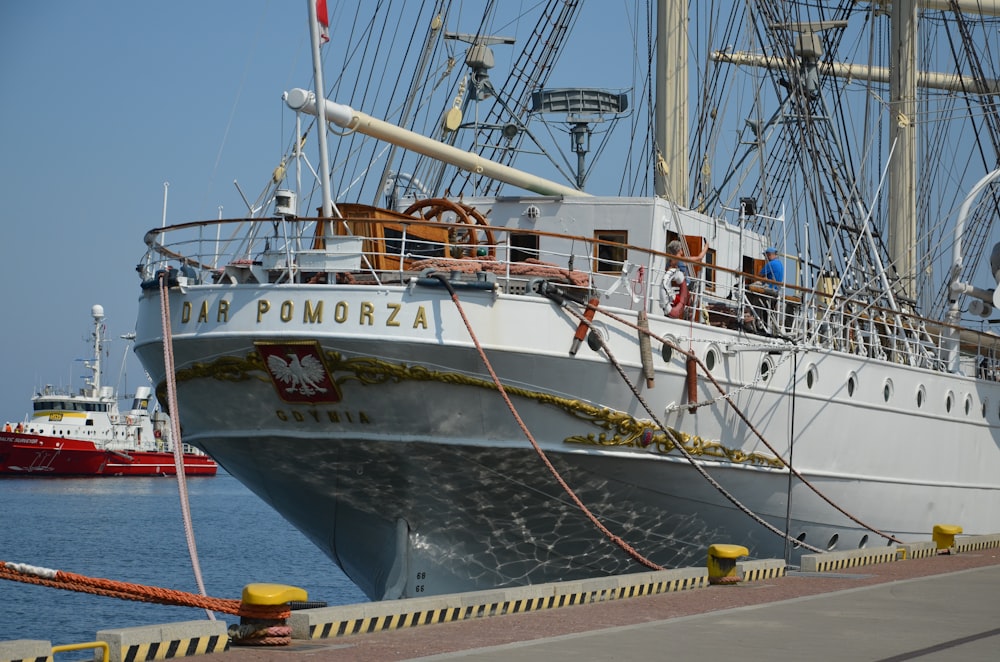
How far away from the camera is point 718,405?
17.8 metres

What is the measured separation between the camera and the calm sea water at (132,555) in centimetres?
2592

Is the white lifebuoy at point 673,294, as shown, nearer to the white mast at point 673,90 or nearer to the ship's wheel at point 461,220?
the ship's wheel at point 461,220

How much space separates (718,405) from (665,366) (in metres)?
1.25

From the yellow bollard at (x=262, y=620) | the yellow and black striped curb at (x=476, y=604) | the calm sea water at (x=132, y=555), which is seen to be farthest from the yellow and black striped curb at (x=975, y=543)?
the yellow bollard at (x=262, y=620)

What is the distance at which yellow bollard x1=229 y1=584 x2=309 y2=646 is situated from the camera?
10094 mm

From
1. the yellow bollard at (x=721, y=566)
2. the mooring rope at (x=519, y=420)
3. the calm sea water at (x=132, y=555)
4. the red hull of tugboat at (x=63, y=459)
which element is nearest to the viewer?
the yellow bollard at (x=721, y=566)

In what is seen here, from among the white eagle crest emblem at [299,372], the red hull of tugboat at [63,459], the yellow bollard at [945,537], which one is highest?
the white eagle crest emblem at [299,372]

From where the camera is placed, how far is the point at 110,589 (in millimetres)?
10461

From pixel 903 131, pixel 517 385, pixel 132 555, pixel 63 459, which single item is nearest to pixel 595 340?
pixel 517 385

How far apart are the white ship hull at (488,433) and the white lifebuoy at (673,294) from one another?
285mm

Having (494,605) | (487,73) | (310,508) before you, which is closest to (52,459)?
(487,73)

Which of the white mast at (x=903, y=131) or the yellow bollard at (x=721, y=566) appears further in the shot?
the white mast at (x=903, y=131)

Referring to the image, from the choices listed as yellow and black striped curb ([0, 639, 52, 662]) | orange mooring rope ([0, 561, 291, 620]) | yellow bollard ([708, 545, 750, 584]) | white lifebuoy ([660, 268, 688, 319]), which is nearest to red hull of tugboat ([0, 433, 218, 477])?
white lifebuoy ([660, 268, 688, 319])

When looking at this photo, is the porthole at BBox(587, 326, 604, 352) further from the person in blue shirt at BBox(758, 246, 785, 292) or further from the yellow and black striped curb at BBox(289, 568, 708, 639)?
the person in blue shirt at BBox(758, 246, 785, 292)
